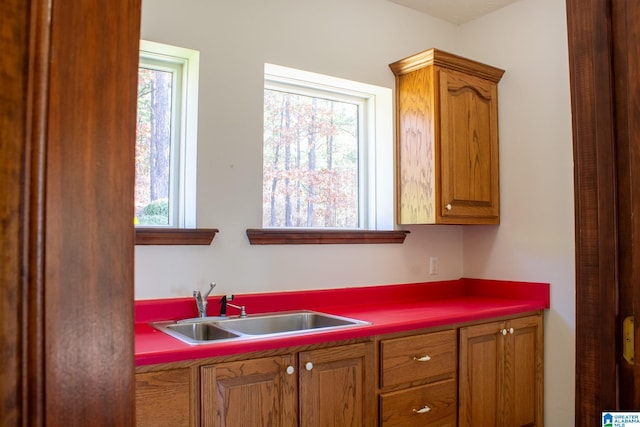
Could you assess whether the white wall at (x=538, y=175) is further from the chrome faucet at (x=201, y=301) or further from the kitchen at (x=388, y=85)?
the chrome faucet at (x=201, y=301)

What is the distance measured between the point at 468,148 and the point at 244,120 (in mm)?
1286

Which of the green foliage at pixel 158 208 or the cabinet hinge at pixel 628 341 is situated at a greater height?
the green foliage at pixel 158 208

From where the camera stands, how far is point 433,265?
3.07 meters

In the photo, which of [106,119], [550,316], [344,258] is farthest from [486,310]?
[106,119]

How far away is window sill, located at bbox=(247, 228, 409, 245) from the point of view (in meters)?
2.37

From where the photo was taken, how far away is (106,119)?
51cm

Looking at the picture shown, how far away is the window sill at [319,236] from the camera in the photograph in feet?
7.76

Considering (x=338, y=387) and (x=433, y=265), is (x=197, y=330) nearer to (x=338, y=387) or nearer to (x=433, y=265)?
(x=338, y=387)

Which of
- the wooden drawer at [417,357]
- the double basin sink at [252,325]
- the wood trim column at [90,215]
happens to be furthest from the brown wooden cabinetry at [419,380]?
the wood trim column at [90,215]

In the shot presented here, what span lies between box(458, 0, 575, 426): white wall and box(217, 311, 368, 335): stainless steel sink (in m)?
1.27

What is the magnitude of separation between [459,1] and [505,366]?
206cm

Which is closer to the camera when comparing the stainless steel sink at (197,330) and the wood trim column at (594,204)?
the wood trim column at (594,204)

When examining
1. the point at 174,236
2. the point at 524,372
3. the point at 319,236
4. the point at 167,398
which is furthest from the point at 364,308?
the point at 167,398

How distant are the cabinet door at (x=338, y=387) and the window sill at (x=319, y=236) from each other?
688 millimetres
